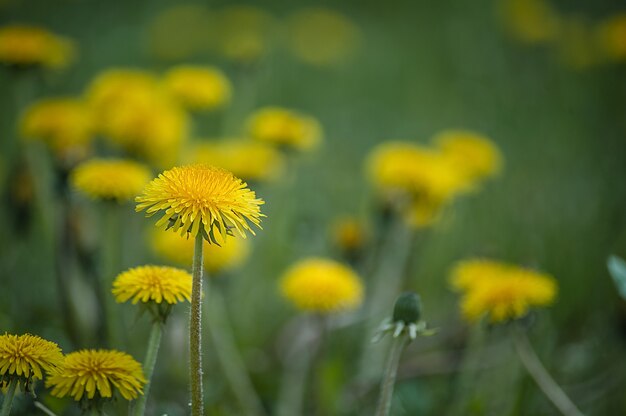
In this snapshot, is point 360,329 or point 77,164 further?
point 360,329

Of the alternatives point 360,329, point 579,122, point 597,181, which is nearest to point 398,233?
point 360,329

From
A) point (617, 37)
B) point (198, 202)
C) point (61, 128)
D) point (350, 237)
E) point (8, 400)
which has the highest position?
point (617, 37)

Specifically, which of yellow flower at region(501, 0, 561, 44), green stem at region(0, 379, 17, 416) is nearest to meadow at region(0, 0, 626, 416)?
green stem at region(0, 379, 17, 416)

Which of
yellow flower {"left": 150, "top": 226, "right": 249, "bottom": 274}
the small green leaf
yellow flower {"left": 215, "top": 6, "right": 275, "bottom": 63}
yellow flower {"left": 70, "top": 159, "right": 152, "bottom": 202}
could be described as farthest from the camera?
yellow flower {"left": 215, "top": 6, "right": 275, "bottom": 63}

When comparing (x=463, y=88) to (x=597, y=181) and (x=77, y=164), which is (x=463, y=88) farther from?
(x=77, y=164)

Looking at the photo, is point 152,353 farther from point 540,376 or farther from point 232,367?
point 540,376

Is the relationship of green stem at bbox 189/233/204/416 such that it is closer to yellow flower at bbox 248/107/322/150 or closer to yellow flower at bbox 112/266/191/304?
yellow flower at bbox 112/266/191/304

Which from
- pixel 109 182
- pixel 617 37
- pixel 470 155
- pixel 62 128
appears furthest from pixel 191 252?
pixel 617 37
